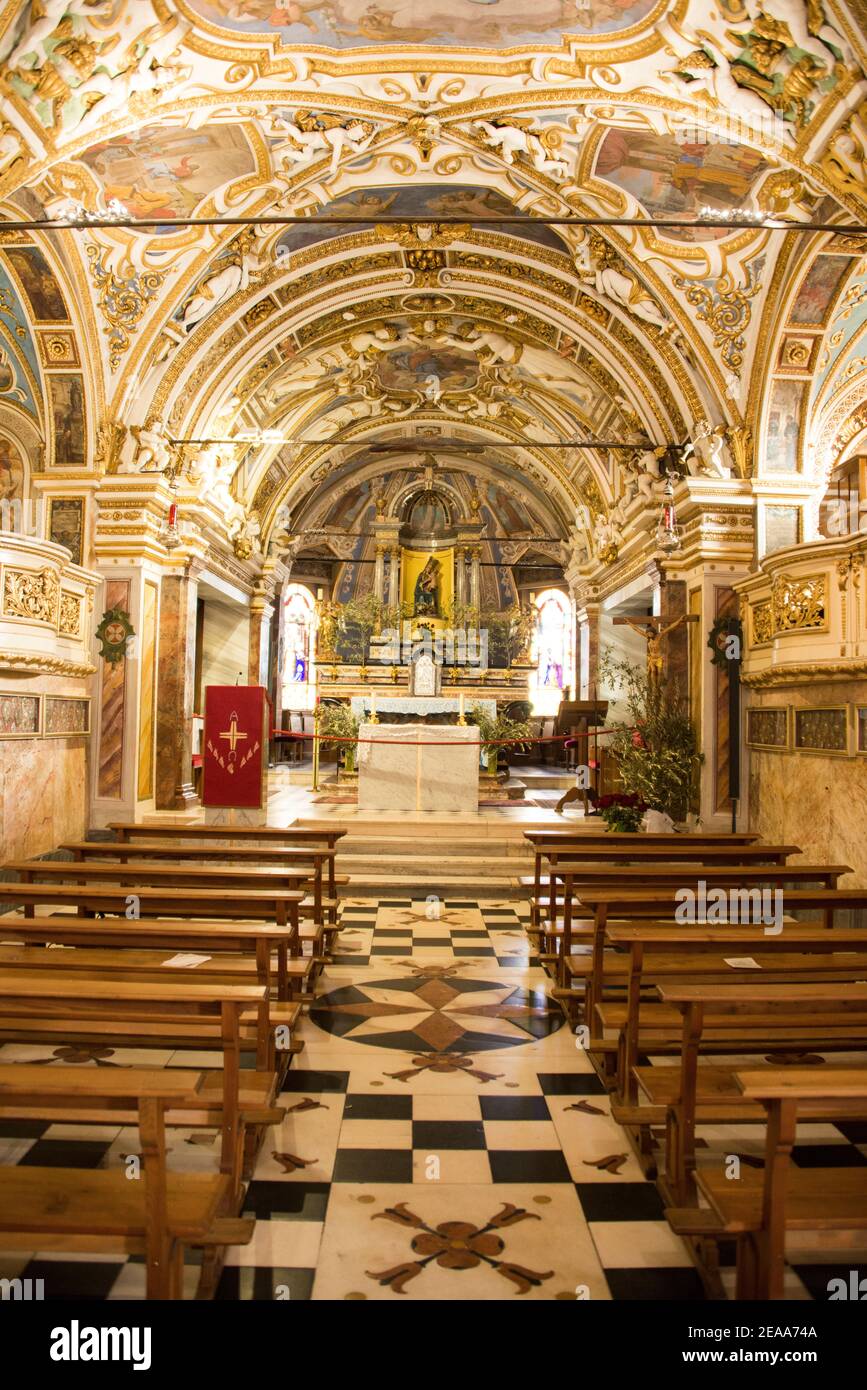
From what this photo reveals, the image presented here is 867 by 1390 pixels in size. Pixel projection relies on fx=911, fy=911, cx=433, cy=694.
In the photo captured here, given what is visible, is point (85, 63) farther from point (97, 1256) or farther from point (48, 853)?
point (97, 1256)

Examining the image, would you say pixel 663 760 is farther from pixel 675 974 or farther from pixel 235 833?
pixel 675 974

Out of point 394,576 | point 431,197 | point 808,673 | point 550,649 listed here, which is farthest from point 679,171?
point 550,649

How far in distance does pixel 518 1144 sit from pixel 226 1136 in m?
1.31

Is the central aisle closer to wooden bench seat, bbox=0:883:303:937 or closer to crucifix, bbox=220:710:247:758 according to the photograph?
wooden bench seat, bbox=0:883:303:937

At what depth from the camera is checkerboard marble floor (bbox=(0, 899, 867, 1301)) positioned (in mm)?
2799

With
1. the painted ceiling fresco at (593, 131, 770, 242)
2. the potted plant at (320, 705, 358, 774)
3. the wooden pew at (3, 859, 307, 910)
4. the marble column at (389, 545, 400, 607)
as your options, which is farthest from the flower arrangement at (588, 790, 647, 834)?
the marble column at (389, 545, 400, 607)

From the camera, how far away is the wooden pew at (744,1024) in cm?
301

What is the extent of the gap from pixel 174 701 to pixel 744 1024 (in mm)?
9324

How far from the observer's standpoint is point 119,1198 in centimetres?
254

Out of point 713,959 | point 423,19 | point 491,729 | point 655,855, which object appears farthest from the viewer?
point 491,729

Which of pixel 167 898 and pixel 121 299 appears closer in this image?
pixel 167 898

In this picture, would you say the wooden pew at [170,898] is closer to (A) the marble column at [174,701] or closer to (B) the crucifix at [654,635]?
(A) the marble column at [174,701]

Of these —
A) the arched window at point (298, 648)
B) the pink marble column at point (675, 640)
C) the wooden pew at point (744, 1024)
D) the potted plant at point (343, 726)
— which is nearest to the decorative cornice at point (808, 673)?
the pink marble column at point (675, 640)
